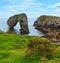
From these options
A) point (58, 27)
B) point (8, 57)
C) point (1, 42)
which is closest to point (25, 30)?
point (58, 27)

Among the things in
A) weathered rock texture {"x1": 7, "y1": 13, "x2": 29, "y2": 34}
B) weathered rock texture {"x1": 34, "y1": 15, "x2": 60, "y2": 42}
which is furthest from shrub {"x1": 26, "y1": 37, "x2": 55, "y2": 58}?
weathered rock texture {"x1": 7, "y1": 13, "x2": 29, "y2": 34}

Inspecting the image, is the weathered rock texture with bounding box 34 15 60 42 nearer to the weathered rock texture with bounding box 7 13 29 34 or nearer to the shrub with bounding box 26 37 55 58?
the weathered rock texture with bounding box 7 13 29 34

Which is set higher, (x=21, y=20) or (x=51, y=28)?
(x=21, y=20)

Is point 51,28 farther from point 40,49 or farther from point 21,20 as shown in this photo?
point 40,49

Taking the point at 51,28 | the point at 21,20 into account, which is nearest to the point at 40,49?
the point at 51,28

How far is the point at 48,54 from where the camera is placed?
16.2m

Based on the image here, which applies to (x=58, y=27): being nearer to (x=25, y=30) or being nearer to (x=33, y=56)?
(x=25, y=30)

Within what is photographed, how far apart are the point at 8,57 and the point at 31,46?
211cm

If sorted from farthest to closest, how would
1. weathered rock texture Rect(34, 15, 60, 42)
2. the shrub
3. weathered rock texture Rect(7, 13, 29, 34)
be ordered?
weathered rock texture Rect(7, 13, 29, 34) → weathered rock texture Rect(34, 15, 60, 42) → the shrub

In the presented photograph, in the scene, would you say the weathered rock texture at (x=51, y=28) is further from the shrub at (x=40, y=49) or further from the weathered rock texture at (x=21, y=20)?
the shrub at (x=40, y=49)

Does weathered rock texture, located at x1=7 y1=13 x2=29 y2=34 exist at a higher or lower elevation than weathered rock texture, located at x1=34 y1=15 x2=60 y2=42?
higher

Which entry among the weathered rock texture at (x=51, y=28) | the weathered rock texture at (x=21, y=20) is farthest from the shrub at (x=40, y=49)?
the weathered rock texture at (x=21, y=20)

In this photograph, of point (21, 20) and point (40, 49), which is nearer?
point (40, 49)

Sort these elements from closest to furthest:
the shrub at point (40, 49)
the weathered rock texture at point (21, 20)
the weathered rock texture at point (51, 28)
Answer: the shrub at point (40, 49), the weathered rock texture at point (51, 28), the weathered rock texture at point (21, 20)
